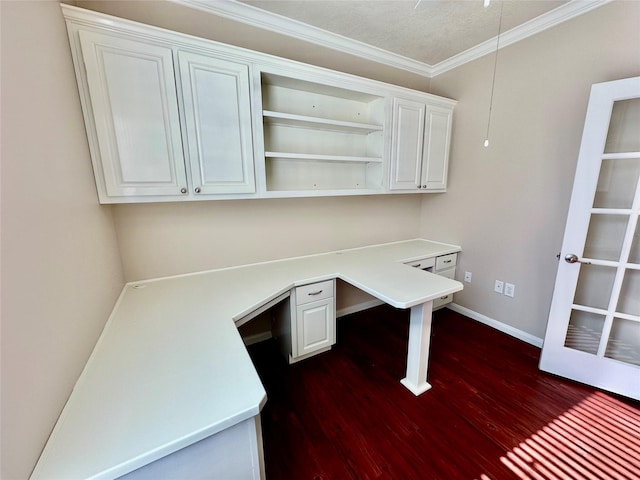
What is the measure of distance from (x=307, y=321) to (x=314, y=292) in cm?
24

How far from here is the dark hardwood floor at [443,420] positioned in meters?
1.36

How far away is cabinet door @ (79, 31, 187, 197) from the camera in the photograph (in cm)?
134

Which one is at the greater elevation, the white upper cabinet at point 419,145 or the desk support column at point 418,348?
the white upper cabinet at point 419,145

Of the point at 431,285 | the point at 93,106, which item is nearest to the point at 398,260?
the point at 431,285

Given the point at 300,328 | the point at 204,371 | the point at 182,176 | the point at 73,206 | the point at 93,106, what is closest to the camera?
the point at 204,371


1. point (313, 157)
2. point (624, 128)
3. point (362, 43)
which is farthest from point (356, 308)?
point (362, 43)

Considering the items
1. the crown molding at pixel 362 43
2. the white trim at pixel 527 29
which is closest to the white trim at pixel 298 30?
the crown molding at pixel 362 43

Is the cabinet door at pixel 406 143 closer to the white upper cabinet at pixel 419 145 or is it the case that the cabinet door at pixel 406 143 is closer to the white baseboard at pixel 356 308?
the white upper cabinet at pixel 419 145

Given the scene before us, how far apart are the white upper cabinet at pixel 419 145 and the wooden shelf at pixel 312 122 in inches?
10.0

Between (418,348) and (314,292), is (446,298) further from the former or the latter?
(314,292)

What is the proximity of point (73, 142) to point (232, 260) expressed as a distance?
121 cm

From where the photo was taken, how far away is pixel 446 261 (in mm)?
2791

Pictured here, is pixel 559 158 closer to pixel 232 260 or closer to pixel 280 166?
pixel 280 166

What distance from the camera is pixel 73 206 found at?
1104 mm
